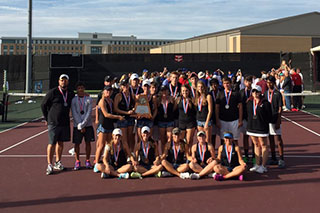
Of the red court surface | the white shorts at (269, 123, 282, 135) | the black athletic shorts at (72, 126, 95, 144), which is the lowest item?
the red court surface

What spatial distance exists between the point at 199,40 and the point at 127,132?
183 ft

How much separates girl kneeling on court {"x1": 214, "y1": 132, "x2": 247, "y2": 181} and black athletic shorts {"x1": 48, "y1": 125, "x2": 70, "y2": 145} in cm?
309

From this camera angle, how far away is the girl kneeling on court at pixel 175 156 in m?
7.77

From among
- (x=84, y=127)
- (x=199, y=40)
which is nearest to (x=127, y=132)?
(x=84, y=127)

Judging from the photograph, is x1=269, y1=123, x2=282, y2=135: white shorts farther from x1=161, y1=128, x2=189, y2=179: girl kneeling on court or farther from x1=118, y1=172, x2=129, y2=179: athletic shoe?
x1=118, y1=172, x2=129, y2=179: athletic shoe

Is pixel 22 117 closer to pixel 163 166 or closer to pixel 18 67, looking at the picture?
pixel 163 166

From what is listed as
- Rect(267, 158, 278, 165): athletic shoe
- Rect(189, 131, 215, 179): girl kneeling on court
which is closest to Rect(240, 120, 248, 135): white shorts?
Rect(267, 158, 278, 165): athletic shoe

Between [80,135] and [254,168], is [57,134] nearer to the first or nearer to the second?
[80,135]

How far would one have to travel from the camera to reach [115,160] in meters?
8.09

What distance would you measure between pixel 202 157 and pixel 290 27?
4915 centimetres

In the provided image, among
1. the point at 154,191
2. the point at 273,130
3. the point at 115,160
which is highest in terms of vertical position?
the point at 273,130

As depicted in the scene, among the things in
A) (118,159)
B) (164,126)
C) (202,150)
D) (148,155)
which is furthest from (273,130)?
(118,159)

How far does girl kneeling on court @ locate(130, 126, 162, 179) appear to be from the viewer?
7.74 metres

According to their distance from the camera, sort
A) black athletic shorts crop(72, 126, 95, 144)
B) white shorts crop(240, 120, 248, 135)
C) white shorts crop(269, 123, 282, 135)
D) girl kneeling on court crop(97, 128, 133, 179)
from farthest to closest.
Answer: white shorts crop(240, 120, 248, 135)
white shorts crop(269, 123, 282, 135)
black athletic shorts crop(72, 126, 95, 144)
girl kneeling on court crop(97, 128, 133, 179)
